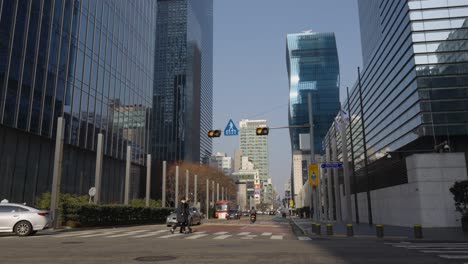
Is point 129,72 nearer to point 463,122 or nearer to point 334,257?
point 463,122

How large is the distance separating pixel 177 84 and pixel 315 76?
230ft

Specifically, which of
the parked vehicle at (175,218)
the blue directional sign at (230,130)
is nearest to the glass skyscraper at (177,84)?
the parked vehicle at (175,218)

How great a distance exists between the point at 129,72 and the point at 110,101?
7.47 meters

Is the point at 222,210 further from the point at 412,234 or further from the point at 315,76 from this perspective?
the point at 315,76

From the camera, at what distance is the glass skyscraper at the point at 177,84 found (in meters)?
129

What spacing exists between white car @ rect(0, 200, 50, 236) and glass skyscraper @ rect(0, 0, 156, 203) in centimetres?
1231

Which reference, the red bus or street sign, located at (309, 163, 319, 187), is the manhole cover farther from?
the red bus

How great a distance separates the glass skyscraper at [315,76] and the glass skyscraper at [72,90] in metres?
128

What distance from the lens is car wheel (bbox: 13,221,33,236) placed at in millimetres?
18469

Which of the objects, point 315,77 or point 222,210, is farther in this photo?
point 315,77

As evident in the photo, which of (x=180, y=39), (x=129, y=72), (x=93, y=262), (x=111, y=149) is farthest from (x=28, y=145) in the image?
(x=180, y=39)

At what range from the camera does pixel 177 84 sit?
14150cm

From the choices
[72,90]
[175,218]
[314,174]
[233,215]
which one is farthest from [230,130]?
[233,215]

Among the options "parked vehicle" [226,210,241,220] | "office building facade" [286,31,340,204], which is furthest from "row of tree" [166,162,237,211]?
"office building facade" [286,31,340,204]
